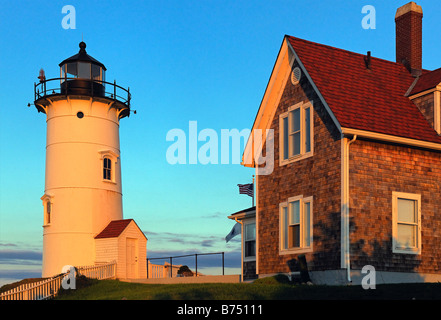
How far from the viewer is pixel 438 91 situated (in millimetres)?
22672

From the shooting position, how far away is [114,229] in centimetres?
3641

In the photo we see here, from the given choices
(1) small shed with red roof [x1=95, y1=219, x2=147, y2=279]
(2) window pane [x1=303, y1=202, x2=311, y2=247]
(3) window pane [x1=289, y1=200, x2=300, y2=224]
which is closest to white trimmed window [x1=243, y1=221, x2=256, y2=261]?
(3) window pane [x1=289, y1=200, x2=300, y2=224]

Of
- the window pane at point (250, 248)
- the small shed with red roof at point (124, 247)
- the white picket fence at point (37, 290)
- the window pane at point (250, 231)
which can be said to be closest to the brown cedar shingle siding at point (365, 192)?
the window pane at point (250, 248)

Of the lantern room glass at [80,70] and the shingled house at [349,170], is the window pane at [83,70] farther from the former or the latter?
the shingled house at [349,170]

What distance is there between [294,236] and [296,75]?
5.83 metres

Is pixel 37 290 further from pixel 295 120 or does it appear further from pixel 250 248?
pixel 295 120

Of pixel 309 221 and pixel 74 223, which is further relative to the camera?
pixel 74 223

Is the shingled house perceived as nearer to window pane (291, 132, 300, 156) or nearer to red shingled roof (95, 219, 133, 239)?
window pane (291, 132, 300, 156)

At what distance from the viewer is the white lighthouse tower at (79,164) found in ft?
119

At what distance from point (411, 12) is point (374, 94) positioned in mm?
5593

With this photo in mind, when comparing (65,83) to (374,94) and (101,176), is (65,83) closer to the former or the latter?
(101,176)

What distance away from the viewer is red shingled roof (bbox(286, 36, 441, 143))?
827 inches

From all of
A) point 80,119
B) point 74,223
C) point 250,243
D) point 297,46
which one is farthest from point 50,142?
point 297,46
